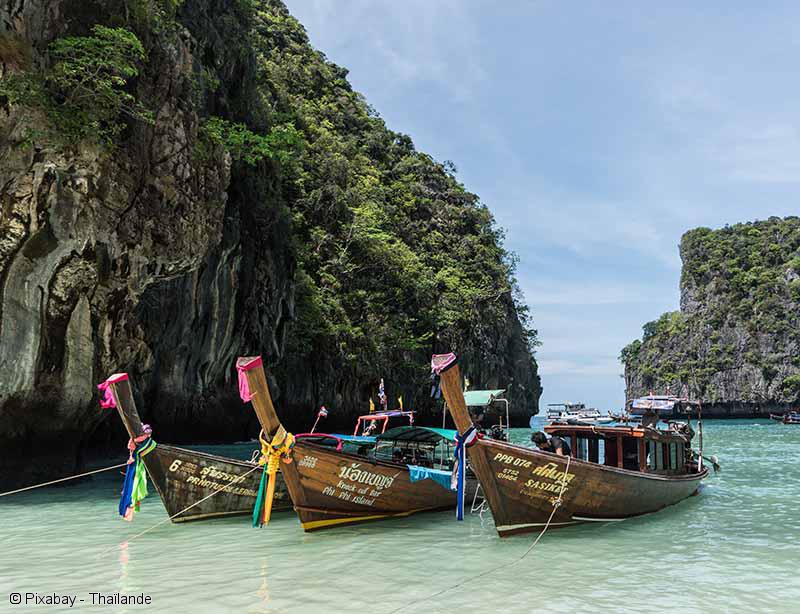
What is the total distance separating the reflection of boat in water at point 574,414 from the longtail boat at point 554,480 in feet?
111

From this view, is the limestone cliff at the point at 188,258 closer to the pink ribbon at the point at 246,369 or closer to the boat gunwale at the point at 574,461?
the pink ribbon at the point at 246,369

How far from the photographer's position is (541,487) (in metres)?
8.88

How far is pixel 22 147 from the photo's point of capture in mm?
12023

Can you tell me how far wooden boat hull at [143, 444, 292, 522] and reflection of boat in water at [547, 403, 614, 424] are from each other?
120ft

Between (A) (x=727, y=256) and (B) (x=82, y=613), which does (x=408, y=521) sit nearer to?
(B) (x=82, y=613)

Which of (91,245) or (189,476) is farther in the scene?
(91,245)

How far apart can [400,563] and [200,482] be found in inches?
172

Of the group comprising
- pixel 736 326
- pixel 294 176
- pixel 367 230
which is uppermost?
pixel 294 176

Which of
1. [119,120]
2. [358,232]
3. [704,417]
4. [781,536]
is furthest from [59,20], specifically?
[704,417]

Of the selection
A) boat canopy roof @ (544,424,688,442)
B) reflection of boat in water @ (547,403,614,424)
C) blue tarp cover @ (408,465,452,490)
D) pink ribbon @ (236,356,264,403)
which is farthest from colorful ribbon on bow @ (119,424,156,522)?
reflection of boat in water @ (547,403,614,424)

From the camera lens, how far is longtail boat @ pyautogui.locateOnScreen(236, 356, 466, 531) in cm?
847

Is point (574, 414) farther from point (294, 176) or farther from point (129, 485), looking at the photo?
point (129, 485)

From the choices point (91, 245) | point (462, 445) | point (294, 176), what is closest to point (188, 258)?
point (91, 245)

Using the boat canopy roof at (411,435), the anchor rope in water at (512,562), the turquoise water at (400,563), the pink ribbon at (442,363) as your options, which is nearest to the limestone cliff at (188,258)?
the turquoise water at (400,563)
